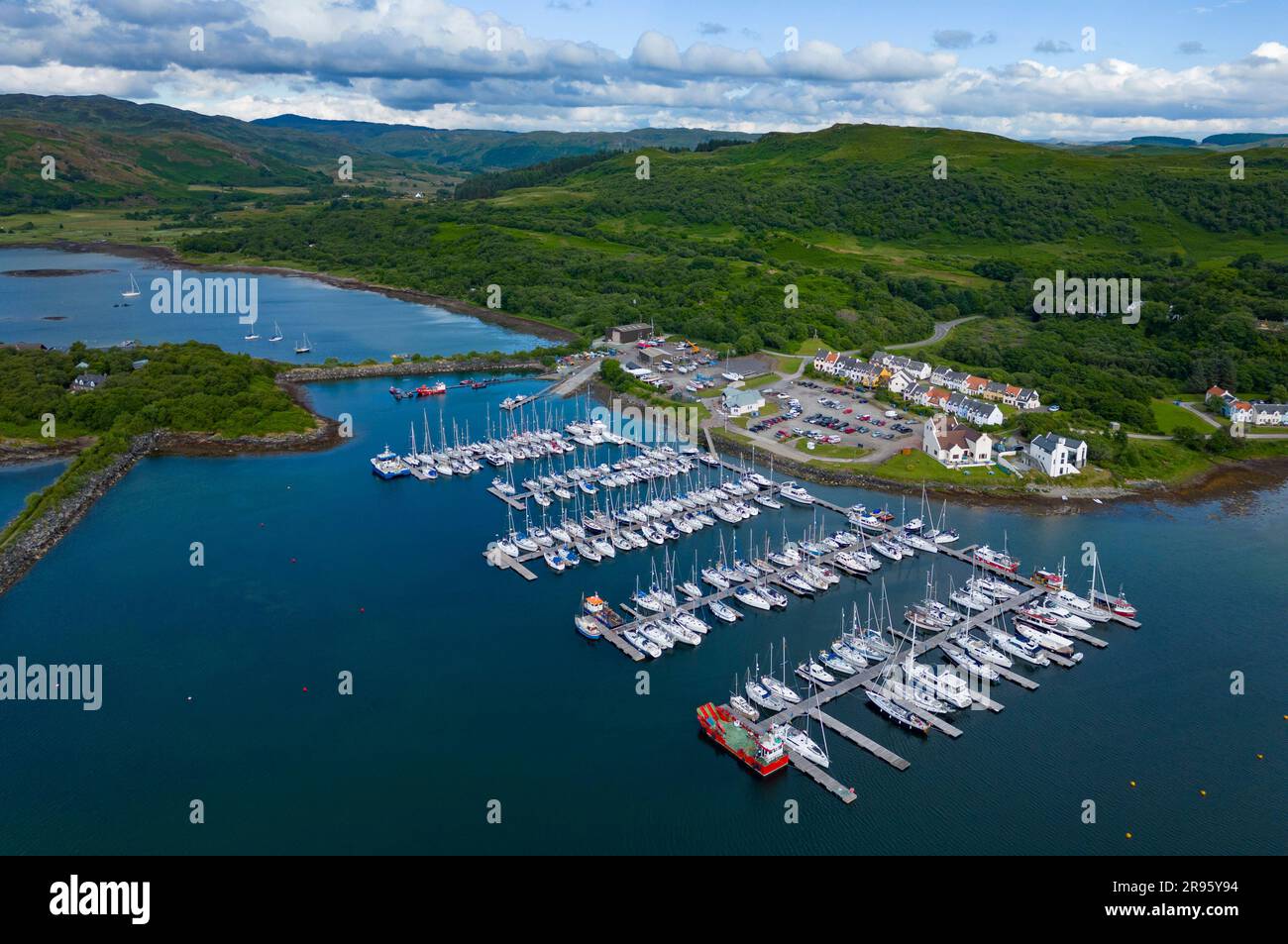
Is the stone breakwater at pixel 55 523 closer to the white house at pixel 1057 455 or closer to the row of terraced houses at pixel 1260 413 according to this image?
the white house at pixel 1057 455

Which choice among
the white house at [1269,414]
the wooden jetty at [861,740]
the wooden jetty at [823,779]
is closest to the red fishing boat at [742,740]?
the wooden jetty at [823,779]

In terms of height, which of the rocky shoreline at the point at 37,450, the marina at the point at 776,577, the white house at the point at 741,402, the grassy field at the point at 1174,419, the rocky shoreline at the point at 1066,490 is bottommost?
the marina at the point at 776,577

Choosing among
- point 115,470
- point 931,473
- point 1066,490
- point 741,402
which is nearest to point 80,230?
point 115,470

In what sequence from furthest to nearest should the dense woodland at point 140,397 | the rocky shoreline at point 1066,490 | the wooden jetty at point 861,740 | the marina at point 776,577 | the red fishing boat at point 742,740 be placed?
the dense woodland at point 140,397
the rocky shoreline at point 1066,490
the marina at point 776,577
the wooden jetty at point 861,740
the red fishing boat at point 742,740

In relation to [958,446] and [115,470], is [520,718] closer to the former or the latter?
[958,446]

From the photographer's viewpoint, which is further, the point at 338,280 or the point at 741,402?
the point at 338,280

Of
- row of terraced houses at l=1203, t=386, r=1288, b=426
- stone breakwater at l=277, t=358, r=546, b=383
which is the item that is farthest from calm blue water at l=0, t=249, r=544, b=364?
row of terraced houses at l=1203, t=386, r=1288, b=426
